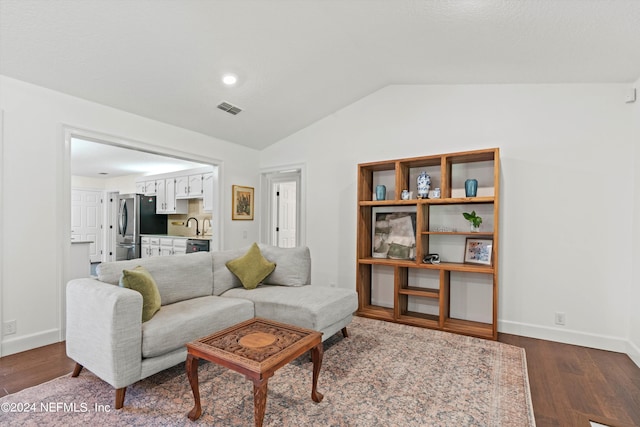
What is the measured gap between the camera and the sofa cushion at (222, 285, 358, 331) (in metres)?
2.71

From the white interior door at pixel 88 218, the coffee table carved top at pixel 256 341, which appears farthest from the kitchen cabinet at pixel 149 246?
the coffee table carved top at pixel 256 341

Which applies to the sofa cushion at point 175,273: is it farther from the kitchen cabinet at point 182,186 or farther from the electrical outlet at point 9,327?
the kitchen cabinet at point 182,186

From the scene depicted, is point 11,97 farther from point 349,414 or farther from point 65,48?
point 349,414

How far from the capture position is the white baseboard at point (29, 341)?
2.67 metres

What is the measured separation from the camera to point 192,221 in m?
7.11

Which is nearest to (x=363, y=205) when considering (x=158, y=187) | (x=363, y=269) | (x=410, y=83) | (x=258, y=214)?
(x=363, y=269)

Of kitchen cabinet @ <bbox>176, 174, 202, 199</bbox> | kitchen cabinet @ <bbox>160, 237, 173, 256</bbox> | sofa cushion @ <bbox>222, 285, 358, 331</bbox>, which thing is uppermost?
kitchen cabinet @ <bbox>176, 174, 202, 199</bbox>

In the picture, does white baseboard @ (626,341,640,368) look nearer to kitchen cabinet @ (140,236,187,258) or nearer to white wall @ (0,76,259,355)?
white wall @ (0,76,259,355)

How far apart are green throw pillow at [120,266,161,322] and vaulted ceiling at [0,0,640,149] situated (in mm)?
1856

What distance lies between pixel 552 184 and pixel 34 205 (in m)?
4.88

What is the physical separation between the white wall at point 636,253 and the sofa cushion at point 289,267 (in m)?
2.95

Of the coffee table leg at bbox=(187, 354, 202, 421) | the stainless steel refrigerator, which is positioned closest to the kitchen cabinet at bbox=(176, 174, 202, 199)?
the stainless steel refrigerator

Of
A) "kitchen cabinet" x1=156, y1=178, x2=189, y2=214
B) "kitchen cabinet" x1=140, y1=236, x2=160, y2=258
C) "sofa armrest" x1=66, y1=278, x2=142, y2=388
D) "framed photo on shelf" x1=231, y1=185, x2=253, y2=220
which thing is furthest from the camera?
"kitchen cabinet" x1=156, y1=178, x2=189, y2=214

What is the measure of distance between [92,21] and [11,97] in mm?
1122
